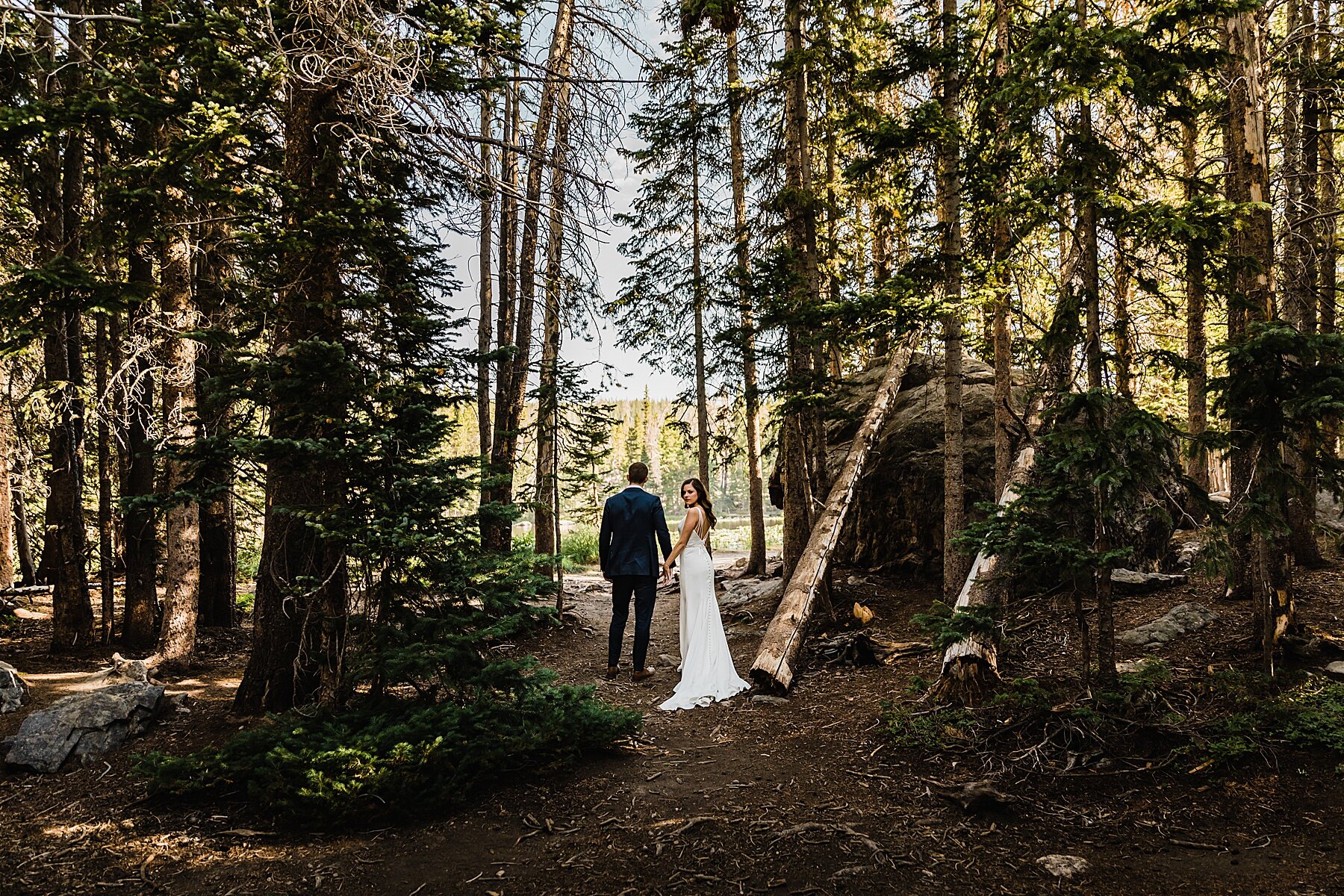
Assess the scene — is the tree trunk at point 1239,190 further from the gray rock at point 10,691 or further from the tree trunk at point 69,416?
the tree trunk at point 69,416

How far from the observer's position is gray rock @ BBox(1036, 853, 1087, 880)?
332cm

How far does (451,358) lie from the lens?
20.4 feet

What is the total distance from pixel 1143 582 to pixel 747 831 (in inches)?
273

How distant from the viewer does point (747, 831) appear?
3945 millimetres

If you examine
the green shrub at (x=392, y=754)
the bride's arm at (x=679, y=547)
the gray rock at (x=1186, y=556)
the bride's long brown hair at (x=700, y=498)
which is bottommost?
the green shrub at (x=392, y=754)

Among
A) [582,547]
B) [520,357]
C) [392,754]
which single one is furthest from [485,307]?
[582,547]

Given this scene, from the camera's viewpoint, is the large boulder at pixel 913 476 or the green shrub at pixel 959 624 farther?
the large boulder at pixel 913 476

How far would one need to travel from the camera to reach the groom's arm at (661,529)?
7.28 m

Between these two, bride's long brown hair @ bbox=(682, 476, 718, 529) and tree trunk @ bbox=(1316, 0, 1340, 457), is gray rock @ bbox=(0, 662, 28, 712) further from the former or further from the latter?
tree trunk @ bbox=(1316, 0, 1340, 457)

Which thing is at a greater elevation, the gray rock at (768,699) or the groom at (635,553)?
the groom at (635,553)

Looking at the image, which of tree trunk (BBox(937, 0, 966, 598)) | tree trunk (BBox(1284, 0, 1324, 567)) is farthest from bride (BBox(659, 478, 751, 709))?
tree trunk (BBox(1284, 0, 1324, 567))

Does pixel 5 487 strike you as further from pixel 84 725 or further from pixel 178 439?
pixel 84 725

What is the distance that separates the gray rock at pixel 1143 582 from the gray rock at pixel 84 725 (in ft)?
33.3

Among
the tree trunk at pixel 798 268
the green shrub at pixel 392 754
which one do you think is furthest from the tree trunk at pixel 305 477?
the tree trunk at pixel 798 268
